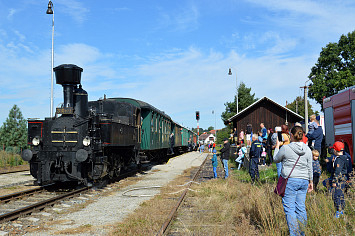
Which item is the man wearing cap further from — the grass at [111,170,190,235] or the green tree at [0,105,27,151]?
the green tree at [0,105,27,151]

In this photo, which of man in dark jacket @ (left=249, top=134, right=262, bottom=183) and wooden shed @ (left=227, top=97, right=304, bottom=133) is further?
wooden shed @ (left=227, top=97, right=304, bottom=133)

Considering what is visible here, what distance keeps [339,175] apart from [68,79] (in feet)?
26.2

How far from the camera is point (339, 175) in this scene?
20.0 feet

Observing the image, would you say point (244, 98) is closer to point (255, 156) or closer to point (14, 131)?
point (14, 131)

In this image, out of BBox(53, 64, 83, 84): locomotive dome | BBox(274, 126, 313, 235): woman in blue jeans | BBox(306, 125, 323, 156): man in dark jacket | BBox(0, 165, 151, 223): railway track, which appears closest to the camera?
BBox(274, 126, 313, 235): woman in blue jeans

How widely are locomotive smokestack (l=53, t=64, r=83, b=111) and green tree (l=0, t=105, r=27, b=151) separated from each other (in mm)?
26109

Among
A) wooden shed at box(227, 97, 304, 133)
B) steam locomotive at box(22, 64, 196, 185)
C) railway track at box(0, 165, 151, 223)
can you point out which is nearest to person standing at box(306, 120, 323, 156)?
steam locomotive at box(22, 64, 196, 185)

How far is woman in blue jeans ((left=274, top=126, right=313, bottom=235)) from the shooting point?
4.95 meters

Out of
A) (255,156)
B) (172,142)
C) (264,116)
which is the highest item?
(264,116)

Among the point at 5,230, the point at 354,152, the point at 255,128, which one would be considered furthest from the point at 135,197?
the point at 255,128

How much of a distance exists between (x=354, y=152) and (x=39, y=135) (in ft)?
32.1

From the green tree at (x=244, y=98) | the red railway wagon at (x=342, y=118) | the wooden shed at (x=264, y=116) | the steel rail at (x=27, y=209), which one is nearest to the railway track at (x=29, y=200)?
the steel rail at (x=27, y=209)

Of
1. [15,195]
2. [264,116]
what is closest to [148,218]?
[15,195]

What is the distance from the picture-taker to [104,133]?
1096cm
